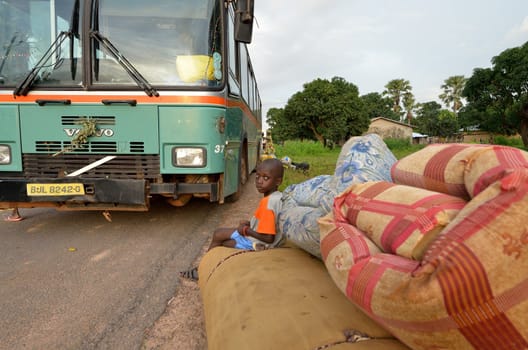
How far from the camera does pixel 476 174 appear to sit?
983 millimetres

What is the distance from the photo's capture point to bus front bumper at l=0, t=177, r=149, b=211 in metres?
3.38

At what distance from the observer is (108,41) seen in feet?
11.6

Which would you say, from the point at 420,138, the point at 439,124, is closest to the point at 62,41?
the point at 439,124

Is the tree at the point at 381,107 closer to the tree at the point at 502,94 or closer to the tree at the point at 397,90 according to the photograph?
the tree at the point at 397,90

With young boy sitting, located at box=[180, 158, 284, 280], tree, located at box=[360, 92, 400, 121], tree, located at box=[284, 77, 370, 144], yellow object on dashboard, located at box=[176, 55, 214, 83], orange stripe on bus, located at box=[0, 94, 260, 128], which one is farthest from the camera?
tree, located at box=[360, 92, 400, 121]

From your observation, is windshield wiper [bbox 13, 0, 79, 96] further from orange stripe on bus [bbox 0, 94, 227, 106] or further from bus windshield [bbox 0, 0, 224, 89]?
orange stripe on bus [bbox 0, 94, 227, 106]

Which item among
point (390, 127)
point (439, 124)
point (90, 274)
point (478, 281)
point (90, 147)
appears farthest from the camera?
point (439, 124)

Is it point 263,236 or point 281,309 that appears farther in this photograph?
point 263,236

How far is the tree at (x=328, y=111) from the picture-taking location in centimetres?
3734

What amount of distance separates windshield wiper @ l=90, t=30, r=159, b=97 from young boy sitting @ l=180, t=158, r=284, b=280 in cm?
169

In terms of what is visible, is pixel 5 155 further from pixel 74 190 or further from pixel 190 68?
pixel 190 68

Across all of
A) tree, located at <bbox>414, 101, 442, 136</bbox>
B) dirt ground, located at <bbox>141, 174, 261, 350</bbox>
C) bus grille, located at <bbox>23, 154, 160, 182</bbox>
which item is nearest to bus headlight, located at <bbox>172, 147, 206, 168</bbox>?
bus grille, located at <bbox>23, 154, 160, 182</bbox>

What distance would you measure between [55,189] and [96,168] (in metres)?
0.42

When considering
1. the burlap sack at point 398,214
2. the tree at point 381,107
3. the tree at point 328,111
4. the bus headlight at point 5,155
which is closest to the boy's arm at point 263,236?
the burlap sack at point 398,214
